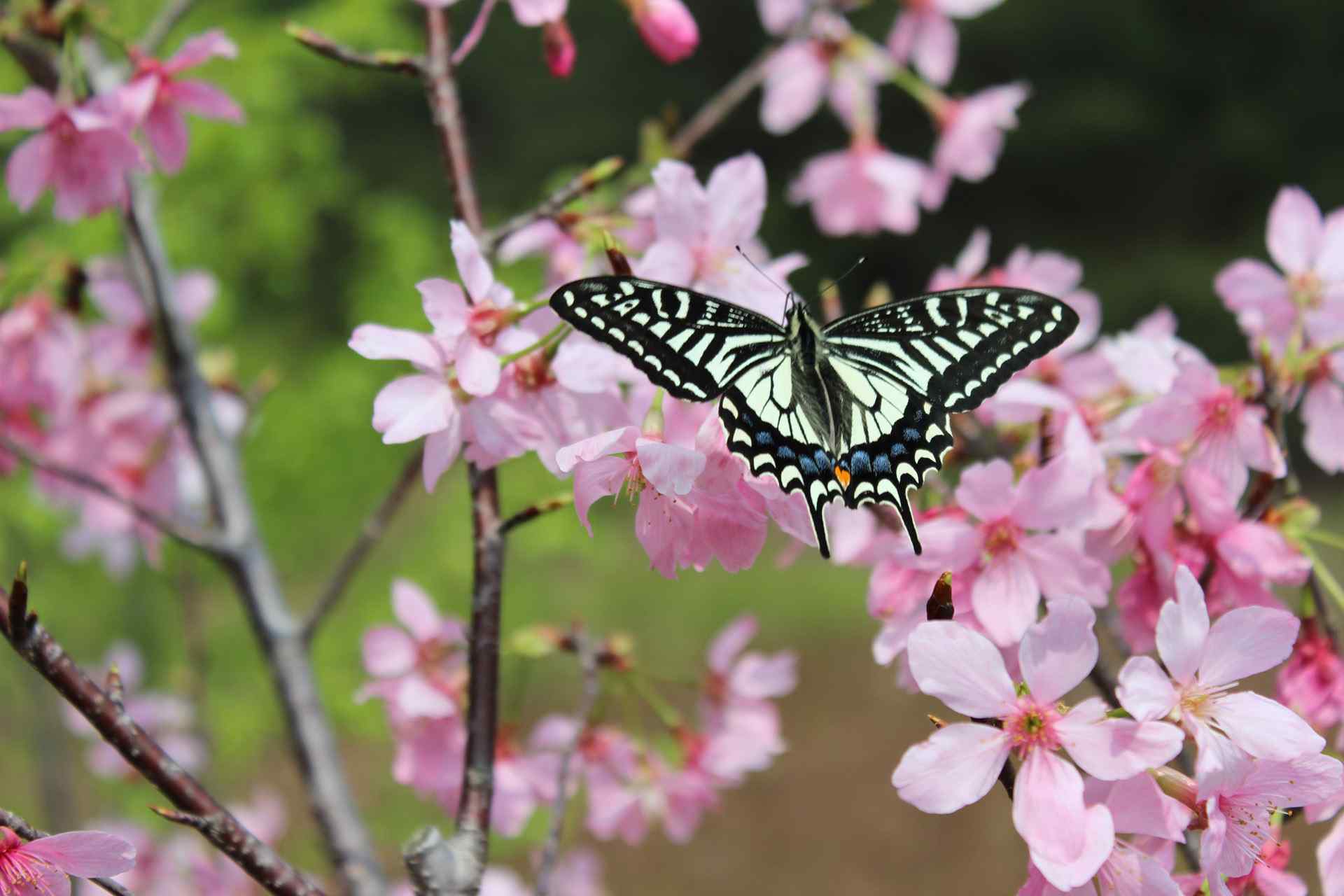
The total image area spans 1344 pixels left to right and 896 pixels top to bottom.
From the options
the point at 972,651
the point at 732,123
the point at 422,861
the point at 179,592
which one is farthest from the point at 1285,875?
the point at 732,123

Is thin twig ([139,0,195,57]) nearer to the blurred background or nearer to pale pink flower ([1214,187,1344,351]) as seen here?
the blurred background

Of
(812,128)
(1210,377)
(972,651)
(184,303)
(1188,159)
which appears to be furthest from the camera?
(812,128)

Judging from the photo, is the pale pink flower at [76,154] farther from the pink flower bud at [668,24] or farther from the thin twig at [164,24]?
the pink flower bud at [668,24]

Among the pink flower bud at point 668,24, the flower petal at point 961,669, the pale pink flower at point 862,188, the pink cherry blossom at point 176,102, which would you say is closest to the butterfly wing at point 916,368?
the flower petal at point 961,669

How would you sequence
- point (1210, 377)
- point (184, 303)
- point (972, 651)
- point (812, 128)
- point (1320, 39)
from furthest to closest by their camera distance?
point (812, 128) → point (1320, 39) → point (184, 303) → point (1210, 377) → point (972, 651)

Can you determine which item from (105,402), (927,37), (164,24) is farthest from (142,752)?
(927,37)

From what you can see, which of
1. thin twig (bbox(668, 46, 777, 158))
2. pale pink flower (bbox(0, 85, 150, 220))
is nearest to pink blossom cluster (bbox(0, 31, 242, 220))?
pale pink flower (bbox(0, 85, 150, 220))

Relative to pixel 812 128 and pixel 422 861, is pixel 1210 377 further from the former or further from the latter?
pixel 812 128

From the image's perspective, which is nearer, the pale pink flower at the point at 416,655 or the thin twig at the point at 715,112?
the pale pink flower at the point at 416,655
